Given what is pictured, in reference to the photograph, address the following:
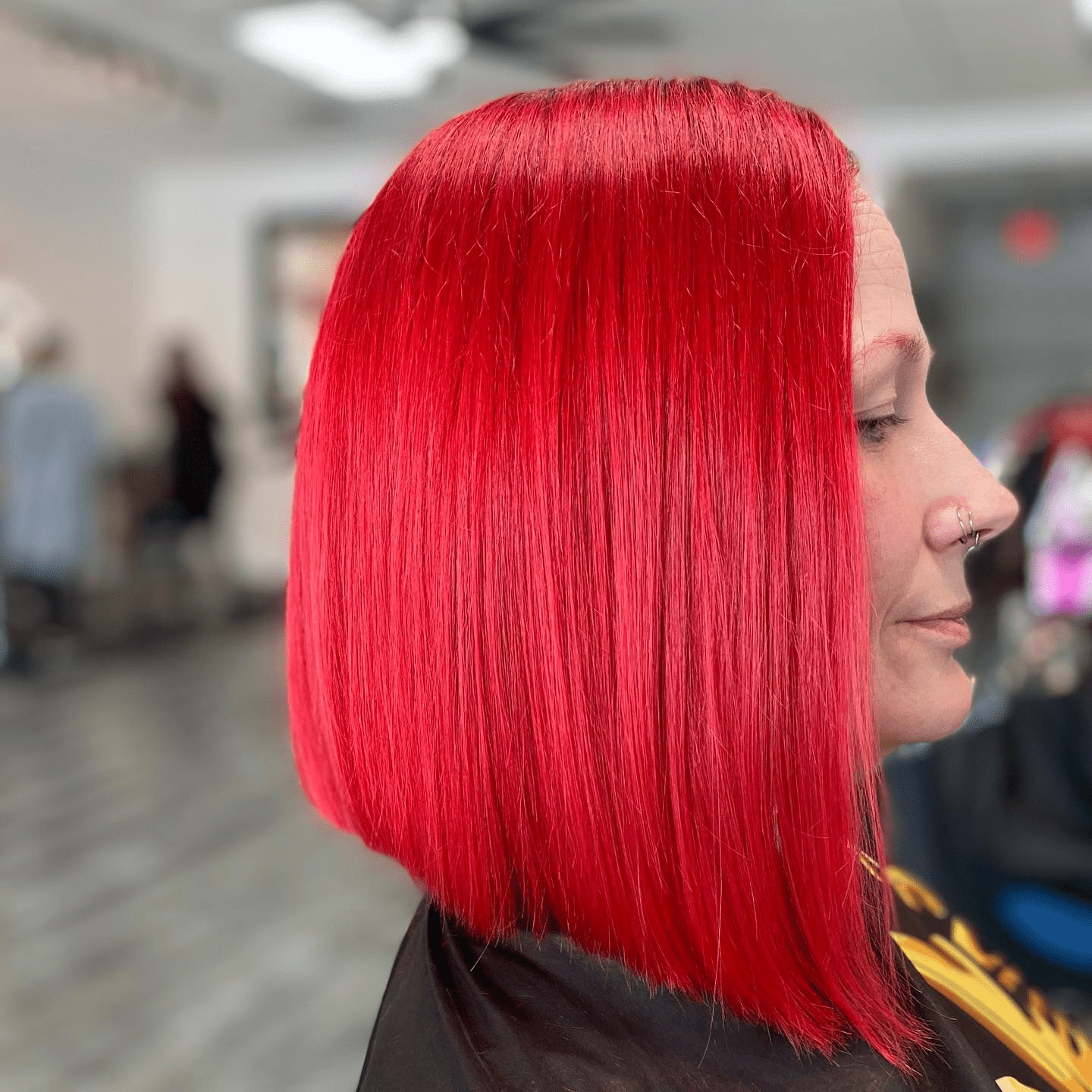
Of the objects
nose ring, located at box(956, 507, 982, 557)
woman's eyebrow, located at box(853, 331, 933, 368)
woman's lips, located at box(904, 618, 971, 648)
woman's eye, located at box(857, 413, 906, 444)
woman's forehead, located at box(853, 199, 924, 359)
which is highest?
woman's forehead, located at box(853, 199, 924, 359)

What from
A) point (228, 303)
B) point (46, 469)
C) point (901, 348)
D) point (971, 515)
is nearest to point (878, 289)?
point (901, 348)

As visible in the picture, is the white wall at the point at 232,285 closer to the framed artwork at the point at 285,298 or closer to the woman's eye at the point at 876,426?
the framed artwork at the point at 285,298

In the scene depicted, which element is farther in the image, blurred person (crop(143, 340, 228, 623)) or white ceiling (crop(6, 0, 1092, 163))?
blurred person (crop(143, 340, 228, 623))

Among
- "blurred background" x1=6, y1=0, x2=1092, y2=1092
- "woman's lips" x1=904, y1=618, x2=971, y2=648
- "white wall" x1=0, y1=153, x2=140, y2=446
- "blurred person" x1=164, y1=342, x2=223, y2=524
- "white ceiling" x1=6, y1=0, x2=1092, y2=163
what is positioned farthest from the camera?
"white wall" x1=0, y1=153, x2=140, y2=446

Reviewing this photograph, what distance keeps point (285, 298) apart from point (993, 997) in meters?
8.36

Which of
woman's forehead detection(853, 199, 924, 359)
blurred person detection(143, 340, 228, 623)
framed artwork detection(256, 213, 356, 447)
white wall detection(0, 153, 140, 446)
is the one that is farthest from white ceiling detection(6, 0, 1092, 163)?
woman's forehead detection(853, 199, 924, 359)

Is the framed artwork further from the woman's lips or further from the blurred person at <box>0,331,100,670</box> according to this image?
the woman's lips

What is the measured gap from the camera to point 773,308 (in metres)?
0.60

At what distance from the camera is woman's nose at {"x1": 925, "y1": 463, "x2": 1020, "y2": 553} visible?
669 millimetres

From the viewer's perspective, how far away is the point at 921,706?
2.27ft

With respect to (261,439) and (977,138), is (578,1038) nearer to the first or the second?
(977,138)

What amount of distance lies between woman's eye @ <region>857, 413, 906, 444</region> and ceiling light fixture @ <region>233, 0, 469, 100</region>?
402 cm

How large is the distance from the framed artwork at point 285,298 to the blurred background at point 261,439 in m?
0.03

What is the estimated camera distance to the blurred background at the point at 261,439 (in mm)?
2227
